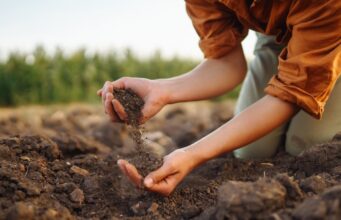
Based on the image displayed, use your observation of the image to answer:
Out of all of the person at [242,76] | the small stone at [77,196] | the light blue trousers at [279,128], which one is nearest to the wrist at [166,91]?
the person at [242,76]

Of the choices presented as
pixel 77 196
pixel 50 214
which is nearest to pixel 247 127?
pixel 77 196

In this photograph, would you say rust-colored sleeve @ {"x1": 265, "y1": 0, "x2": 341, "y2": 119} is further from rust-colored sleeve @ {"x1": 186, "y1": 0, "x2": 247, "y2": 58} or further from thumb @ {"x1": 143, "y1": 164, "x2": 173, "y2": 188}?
thumb @ {"x1": 143, "y1": 164, "x2": 173, "y2": 188}

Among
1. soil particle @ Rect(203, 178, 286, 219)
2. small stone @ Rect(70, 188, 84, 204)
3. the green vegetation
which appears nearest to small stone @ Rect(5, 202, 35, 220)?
small stone @ Rect(70, 188, 84, 204)

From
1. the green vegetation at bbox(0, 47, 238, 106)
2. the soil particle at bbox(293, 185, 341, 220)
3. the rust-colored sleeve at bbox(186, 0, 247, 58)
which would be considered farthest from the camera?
the green vegetation at bbox(0, 47, 238, 106)

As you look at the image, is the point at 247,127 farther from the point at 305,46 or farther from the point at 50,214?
the point at 50,214

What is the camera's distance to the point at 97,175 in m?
2.31

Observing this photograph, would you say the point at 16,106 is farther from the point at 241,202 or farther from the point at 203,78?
the point at 241,202

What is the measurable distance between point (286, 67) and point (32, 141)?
1123 millimetres

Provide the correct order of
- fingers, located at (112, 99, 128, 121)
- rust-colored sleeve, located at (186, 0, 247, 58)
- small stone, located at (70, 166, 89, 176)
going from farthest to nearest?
rust-colored sleeve, located at (186, 0, 247, 58) < small stone, located at (70, 166, 89, 176) < fingers, located at (112, 99, 128, 121)

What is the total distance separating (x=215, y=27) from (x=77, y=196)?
1020 millimetres

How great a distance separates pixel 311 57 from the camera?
205 centimetres

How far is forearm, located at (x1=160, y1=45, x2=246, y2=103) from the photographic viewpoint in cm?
243

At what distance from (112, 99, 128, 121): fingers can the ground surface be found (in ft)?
0.95

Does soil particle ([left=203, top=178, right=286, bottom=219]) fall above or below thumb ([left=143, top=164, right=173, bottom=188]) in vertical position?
above
